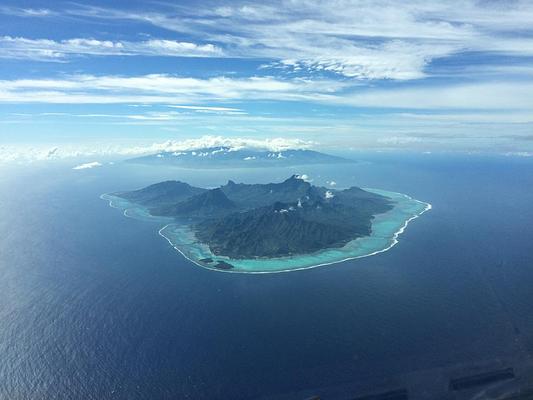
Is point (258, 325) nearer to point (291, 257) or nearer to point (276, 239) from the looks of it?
point (291, 257)

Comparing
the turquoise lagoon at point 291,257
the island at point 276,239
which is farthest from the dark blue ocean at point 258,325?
the island at point 276,239

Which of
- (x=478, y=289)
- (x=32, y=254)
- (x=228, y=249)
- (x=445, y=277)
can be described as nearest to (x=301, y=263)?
(x=228, y=249)

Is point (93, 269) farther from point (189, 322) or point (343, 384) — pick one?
point (343, 384)

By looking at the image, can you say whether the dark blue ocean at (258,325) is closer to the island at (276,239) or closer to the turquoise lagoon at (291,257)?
the turquoise lagoon at (291,257)

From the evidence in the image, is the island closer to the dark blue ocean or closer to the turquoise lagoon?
the turquoise lagoon

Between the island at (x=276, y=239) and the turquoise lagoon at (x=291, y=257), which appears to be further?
the island at (x=276, y=239)

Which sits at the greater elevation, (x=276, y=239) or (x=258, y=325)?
(x=258, y=325)

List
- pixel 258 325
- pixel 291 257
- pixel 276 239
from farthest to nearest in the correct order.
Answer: pixel 276 239 → pixel 291 257 → pixel 258 325

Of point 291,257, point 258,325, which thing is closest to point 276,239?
point 291,257

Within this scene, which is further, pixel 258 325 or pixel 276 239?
pixel 276 239
